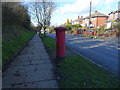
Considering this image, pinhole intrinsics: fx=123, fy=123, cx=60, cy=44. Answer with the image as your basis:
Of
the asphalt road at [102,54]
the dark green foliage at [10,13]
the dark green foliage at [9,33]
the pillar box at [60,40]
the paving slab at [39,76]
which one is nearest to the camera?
the paving slab at [39,76]

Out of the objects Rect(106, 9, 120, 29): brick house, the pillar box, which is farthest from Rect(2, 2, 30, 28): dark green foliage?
Rect(106, 9, 120, 29): brick house

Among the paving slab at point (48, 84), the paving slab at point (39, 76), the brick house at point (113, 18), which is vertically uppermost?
the brick house at point (113, 18)

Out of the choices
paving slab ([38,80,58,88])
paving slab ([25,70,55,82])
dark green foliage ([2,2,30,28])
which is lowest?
paving slab ([38,80,58,88])

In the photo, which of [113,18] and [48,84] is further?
[113,18]

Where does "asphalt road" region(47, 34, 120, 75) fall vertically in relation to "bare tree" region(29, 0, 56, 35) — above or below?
below

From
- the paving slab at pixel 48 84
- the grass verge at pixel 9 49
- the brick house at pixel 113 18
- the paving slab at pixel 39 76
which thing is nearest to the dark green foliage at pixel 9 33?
the grass verge at pixel 9 49

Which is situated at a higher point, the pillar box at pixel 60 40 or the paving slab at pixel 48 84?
the pillar box at pixel 60 40

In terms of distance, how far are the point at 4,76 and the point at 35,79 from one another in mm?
1194

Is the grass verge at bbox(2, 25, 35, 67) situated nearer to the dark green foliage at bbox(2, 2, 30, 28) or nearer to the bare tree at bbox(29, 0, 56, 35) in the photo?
the dark green foliage at bbox(2, 2, 30, 28)

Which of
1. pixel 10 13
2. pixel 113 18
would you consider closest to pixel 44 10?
pixel 10 13

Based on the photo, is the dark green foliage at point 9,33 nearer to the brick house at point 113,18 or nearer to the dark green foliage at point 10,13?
the dark green foliage at point 10,13

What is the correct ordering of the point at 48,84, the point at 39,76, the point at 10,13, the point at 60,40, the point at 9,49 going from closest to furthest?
the point at 48,84
the point at 39,76
the point at 60,40
the point at 9,49
the point at 10,13

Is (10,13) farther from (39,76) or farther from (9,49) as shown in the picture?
(39,76)

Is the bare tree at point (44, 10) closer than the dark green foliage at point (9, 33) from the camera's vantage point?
No
